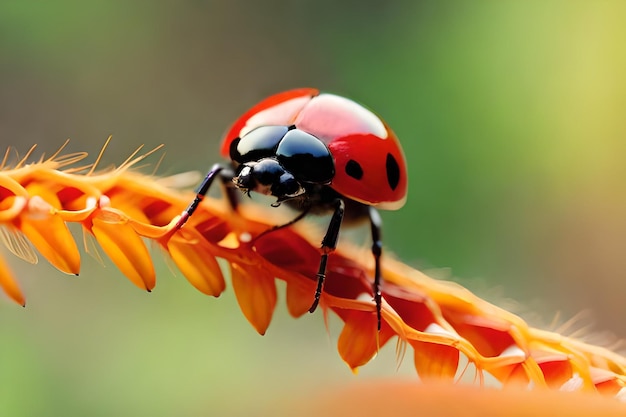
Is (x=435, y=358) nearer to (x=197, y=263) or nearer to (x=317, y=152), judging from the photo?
(x=197, y=263)

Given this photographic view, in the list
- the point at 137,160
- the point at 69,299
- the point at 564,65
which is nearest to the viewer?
the point at 137,160

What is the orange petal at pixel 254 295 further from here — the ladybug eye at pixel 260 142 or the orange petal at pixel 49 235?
the ladybug eye at pixel 260 142

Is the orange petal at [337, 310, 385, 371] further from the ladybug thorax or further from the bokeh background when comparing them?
the bokeh background

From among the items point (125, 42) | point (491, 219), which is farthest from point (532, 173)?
point (125, 42)

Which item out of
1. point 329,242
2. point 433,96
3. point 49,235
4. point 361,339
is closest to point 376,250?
point 329,242

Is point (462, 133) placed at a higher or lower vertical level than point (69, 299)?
higher

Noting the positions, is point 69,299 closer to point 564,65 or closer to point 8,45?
point 8,45
